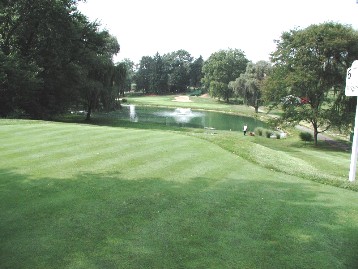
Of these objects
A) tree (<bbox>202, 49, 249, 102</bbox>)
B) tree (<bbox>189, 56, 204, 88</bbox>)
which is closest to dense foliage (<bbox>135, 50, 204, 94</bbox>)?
tree (<bbox>189, 56, 204, 88</bbox>)

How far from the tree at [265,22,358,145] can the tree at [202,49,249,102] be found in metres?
60.4

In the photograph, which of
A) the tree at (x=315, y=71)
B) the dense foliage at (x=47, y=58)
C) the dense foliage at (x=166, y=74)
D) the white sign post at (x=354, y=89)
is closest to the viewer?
the white sign post at (x=354, y=89)

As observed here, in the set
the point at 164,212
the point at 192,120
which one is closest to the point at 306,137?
the point at 192,120

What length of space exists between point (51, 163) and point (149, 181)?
3.08 metres

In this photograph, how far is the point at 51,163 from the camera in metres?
9.01

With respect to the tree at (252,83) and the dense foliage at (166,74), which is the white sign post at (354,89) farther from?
the dense foliage at (166,74)

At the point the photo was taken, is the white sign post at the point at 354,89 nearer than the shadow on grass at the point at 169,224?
No

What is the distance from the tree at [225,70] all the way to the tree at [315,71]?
60419 mm

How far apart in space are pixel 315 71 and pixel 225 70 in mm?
67453

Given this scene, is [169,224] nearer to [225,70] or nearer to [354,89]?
[354,89]

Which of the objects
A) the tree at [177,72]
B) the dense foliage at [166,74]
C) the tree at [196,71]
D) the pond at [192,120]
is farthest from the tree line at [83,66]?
the tree at [196,71]

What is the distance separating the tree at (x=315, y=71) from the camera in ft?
89.6

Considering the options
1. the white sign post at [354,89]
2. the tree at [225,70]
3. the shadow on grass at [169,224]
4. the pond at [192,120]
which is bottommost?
the pond at [192,120]

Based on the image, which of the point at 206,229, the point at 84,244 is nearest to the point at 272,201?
the point at 206,229
